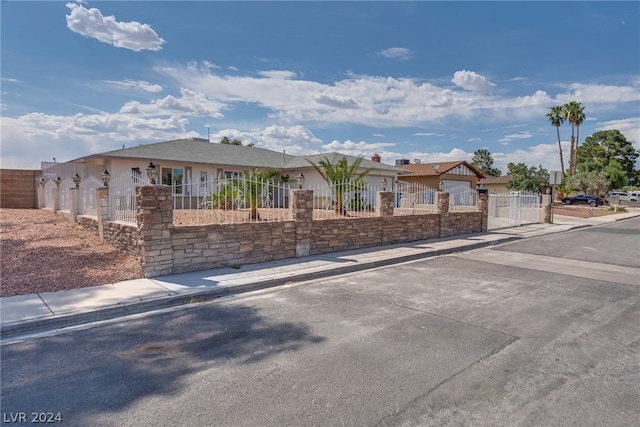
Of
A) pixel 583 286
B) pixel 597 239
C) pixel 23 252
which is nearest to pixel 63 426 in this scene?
pixel 23 252

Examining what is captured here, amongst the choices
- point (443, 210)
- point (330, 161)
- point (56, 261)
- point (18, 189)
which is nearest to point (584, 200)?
point (330, 161)

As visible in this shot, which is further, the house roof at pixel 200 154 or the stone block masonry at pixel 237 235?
the house roof at pixel 200 154

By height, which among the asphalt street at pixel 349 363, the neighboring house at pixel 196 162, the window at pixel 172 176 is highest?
the neighboring house at pixel 196 162

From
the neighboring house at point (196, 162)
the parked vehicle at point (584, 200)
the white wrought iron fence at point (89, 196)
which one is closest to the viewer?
the white wrought iron fence at point (89, 196)

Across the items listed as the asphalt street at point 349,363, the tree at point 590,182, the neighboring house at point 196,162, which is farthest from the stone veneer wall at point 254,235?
the tree at point 590,182

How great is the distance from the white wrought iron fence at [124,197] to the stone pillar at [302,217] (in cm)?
Result: 398

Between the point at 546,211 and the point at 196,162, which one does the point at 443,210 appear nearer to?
the point at 546,211

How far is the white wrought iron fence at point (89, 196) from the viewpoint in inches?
480

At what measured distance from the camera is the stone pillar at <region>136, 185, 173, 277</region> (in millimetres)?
8109

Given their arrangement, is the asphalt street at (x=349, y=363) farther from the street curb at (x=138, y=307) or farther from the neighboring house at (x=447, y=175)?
the neighboring house at (x=447, y=175)

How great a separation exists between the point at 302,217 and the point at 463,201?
397 inches

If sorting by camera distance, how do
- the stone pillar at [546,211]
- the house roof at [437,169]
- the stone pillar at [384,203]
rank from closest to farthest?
the stone pillar at [384,203] < the stone pillar at [546,211] < the house roof at [437,169]

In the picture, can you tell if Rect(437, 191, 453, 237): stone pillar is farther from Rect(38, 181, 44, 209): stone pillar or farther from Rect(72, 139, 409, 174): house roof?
Rect(38, 181, 44, 209): stone pillar

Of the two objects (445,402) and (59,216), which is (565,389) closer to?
(445,402)
